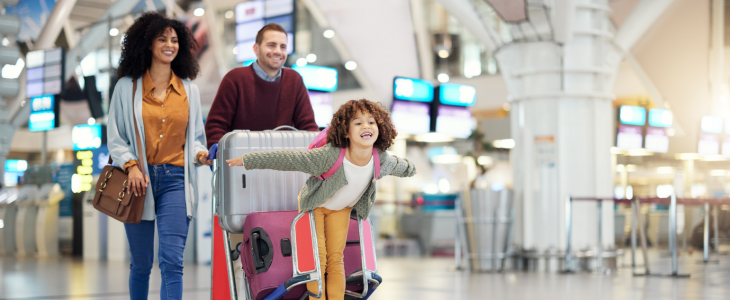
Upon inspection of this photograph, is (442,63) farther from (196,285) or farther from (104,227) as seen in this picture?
(196,285)

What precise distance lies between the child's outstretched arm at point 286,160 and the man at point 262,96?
62 cm

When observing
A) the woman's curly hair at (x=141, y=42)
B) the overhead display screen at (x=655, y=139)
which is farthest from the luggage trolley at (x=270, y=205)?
the overhead display screen at (x=655, y=139)

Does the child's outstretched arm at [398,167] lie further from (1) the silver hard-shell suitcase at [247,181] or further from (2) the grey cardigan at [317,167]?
(1) the silver hard-shell suitcase at [247,181]

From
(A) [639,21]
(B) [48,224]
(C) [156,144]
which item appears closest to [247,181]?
(C) [156,144]

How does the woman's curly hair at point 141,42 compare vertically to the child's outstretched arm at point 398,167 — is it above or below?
above

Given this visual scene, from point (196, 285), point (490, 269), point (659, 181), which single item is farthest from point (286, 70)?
point (659, 181)

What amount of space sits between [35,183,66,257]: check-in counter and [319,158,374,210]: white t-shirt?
40.0ft

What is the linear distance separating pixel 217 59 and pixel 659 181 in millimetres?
13451

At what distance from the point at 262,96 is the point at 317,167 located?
0.78 metres

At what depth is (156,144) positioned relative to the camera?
3416 mm

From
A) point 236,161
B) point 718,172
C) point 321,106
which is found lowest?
point 718,172

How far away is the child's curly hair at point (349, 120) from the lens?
3.25 metres

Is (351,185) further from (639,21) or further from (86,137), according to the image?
(86,137)

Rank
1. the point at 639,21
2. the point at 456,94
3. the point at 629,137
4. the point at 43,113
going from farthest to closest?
the point at 43,113 → the point at 629,137 → the point at 456,94 → the point at 639,21
